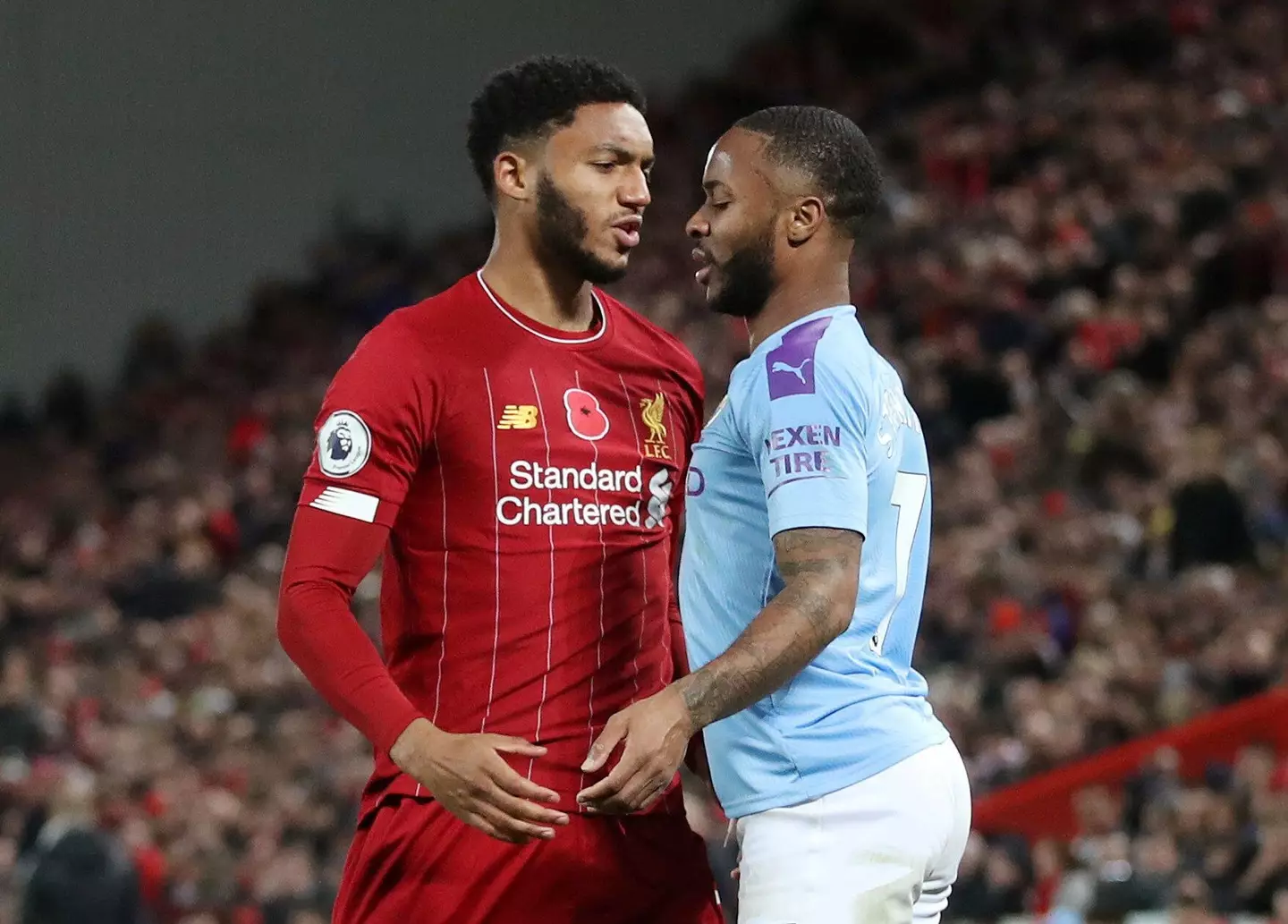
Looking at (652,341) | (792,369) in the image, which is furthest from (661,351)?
(792,369)

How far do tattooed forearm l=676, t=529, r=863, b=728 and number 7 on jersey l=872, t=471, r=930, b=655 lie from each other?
0.70 ft

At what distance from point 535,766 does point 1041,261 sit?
26.3 ft

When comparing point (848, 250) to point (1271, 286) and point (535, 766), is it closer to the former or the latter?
point (535, 766)

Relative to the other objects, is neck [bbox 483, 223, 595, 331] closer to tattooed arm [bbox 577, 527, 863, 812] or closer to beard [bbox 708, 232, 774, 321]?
beard [bbox 708, 232, 774, 321]

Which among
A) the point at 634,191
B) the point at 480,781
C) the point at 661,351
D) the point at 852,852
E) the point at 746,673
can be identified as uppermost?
the point at 634,191

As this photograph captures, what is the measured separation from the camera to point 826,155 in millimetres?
3182

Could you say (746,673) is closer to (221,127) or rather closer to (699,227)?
(699,227)

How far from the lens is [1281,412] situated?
855 cm

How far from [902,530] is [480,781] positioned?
74cm

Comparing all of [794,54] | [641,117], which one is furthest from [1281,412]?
[794,54]

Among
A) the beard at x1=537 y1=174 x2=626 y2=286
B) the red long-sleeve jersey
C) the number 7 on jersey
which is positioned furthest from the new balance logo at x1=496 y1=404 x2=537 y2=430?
the number 7 on jersey

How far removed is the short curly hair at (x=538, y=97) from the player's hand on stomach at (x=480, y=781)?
1.02 metres

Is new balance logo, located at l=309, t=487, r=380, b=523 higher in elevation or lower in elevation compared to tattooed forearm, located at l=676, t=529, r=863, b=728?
higher

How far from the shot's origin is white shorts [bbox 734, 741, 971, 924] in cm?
298
